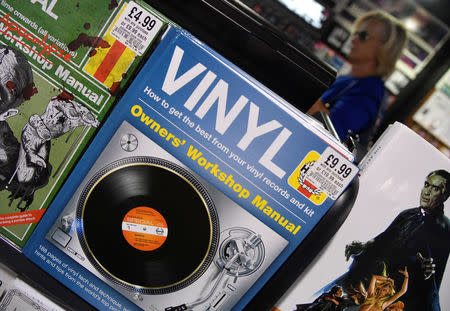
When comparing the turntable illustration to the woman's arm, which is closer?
the turntable illustration

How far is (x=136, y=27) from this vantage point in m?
0.64

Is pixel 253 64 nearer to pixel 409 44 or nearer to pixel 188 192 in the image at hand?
pixel 188 192

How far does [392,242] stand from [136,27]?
2.35 ft

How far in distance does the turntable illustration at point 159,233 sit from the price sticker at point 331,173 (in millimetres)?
144

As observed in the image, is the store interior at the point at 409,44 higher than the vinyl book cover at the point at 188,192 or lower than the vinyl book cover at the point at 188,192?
higher

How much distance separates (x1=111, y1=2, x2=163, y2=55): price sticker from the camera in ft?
2.09

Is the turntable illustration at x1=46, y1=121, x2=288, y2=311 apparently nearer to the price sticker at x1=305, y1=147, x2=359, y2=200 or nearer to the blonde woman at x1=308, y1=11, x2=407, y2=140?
the price sticker at x1=305, y1=147, x2=359, y2=200

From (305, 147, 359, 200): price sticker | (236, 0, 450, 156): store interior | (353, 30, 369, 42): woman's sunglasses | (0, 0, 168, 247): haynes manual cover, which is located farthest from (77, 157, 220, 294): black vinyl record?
(236, 0, 450, 156): store interior

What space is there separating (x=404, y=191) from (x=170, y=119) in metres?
0.52

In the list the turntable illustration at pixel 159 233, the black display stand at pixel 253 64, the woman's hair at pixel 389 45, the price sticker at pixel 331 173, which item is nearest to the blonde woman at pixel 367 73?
the woman's hair at pixel 389 45

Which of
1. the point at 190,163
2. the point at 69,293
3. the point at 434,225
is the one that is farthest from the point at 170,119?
the point at 434,225

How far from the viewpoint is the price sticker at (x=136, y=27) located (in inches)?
25.0

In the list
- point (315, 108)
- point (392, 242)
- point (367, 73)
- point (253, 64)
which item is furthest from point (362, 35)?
point (392, 242)

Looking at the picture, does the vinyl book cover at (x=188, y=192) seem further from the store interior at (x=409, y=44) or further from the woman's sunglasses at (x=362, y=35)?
the store interior at (x=409, y=44)
